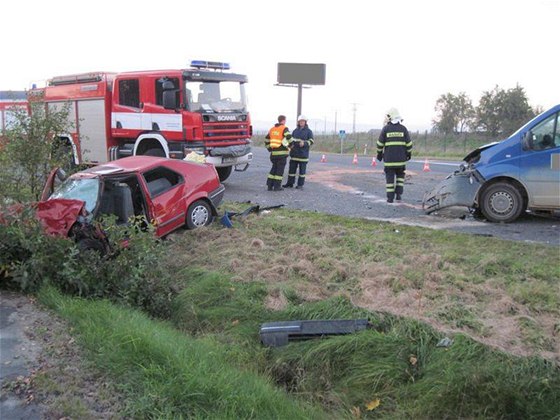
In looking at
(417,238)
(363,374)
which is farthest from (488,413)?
(417,238)

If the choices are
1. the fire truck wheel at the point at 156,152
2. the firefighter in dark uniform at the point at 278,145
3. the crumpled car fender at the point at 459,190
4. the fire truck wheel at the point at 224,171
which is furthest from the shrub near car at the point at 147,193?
the fire truck wheel at the point at 224,171

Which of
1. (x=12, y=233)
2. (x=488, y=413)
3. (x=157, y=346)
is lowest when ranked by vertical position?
(x=488, y=413)

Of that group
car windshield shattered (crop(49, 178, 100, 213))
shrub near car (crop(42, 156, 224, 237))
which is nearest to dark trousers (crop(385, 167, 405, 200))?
shrub near car (crop(42, 156, 224, 237))

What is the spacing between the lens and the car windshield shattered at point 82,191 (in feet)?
22.0

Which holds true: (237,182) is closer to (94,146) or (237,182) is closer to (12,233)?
(94,146)

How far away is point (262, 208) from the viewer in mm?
9742

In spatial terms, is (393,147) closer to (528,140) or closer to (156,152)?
(528,140)

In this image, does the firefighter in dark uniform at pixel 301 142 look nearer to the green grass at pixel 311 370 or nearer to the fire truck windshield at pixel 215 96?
the fire truck windshield at pixel 215 96

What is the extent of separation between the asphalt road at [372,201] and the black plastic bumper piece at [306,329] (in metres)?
3.79

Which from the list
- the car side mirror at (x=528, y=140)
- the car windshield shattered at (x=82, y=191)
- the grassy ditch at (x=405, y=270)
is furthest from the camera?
the car side mirror at (x=528, y=140)

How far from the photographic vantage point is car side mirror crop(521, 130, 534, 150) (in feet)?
26.7

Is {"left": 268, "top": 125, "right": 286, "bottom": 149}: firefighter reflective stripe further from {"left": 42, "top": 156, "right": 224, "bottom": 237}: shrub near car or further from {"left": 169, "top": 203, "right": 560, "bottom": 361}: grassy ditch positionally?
{"left": 169, "top": 203, "right": 560, "bottom": 361}: grassy ditch

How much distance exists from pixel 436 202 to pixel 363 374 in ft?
18.0

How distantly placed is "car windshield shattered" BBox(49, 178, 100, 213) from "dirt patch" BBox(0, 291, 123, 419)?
282 cm
